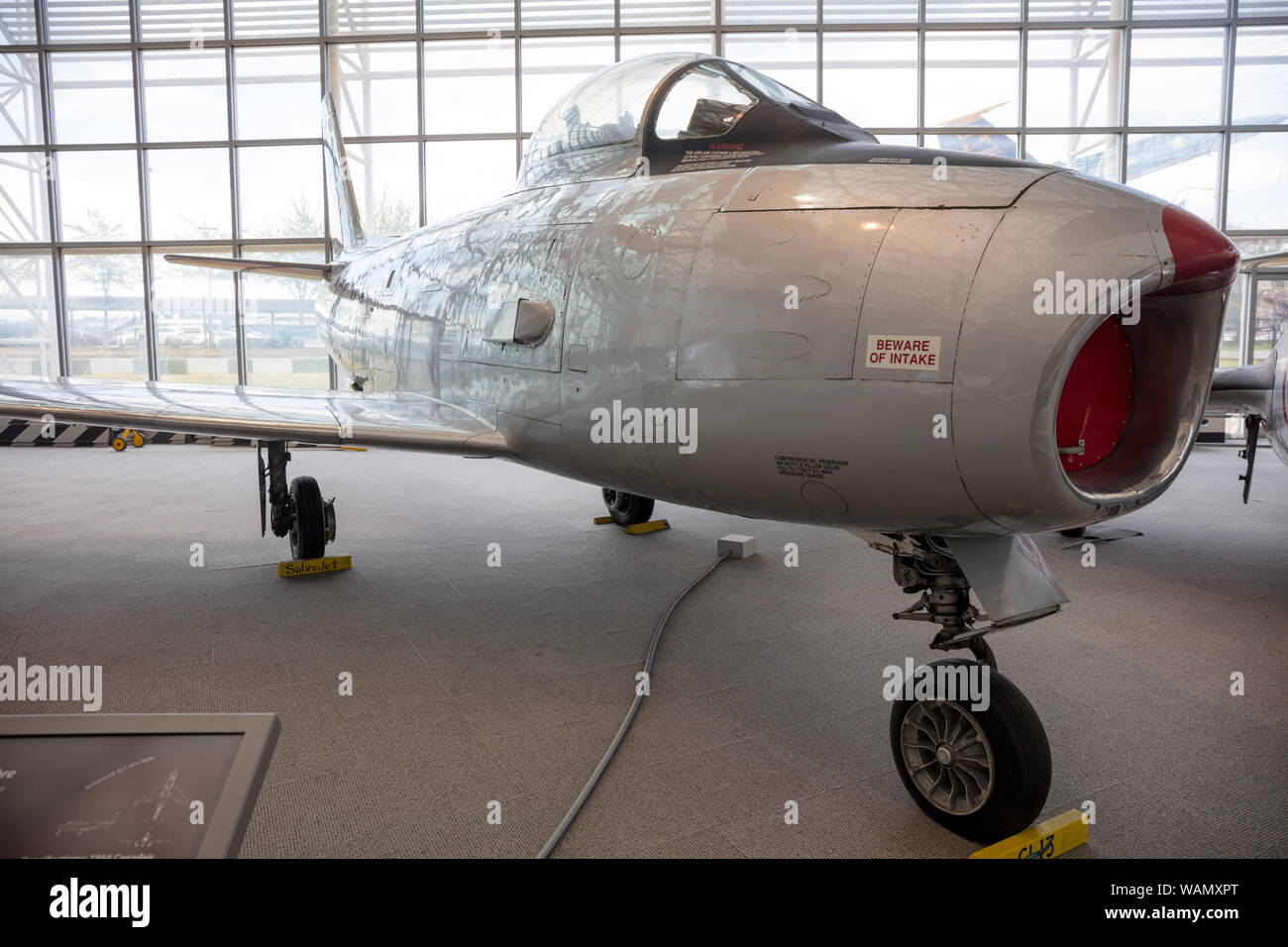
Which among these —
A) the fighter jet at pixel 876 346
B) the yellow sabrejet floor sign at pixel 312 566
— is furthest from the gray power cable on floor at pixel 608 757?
the yellow sabrejet floor sign at pixel 312 566

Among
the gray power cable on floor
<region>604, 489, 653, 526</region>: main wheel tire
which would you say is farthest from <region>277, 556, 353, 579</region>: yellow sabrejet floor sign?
the gray power cable on floor

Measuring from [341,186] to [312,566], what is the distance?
468 centimetres

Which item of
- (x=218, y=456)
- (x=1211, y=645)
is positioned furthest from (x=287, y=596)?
(x=218, y=456)

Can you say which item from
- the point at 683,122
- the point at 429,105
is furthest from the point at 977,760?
the point at 429,105

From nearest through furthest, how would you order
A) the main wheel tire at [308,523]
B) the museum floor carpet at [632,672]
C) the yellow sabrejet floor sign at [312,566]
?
the museum floor carpet at [632,672]
the yellow sabrejet floor sign at [312,566]
the main wheel tire at [308,523]

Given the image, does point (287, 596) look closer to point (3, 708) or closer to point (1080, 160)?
point (3, 708)

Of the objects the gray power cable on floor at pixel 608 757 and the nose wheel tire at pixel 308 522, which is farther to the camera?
the nose wheel tire at pixel 308 522

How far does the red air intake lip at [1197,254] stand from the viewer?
200 cm

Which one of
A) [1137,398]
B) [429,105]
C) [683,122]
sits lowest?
[1137,398]

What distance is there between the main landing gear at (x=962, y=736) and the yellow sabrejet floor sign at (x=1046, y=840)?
6cm

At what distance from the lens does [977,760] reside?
2.58 meters

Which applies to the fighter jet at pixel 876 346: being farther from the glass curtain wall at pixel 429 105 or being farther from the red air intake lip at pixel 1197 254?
the glass curtain wall at pixel 429 105

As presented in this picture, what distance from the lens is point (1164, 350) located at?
7.66ft

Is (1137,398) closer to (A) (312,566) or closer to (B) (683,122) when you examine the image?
(B) (683,122)
